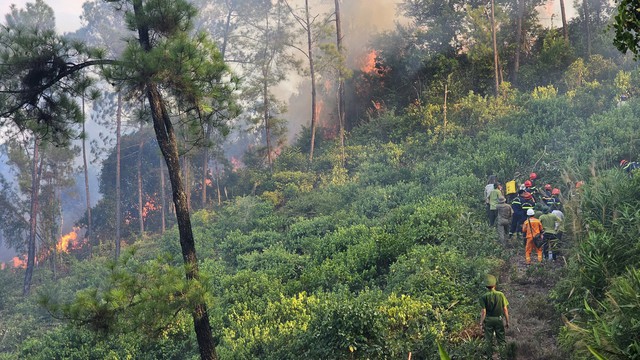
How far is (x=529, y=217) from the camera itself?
13.0 m

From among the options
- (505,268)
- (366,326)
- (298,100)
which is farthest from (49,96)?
(298,100)

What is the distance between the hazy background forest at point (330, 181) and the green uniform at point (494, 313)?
313 millimetres

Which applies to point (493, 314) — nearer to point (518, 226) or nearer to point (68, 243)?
point (518, 226)

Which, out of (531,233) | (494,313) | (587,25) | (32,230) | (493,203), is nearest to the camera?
(494,313)

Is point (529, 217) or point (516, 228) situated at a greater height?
point (529, 217)

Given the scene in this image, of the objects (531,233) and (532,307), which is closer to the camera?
(532,307)

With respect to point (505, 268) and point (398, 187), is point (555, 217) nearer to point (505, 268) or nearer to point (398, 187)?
point (505, 268)

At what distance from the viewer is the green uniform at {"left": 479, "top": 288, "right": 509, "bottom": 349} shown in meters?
8.91

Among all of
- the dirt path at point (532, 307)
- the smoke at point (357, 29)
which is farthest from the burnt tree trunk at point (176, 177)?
the smoke at point (357, 29)

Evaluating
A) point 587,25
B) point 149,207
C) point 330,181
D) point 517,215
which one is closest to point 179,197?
point 517,215

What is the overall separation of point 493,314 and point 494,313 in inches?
1.1

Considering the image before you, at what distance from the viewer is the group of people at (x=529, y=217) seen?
1273 cm

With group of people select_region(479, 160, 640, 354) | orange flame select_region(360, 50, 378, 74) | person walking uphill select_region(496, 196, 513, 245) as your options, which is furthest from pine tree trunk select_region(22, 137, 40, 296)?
person walking uphill select_region(496, 196, 513, 245)

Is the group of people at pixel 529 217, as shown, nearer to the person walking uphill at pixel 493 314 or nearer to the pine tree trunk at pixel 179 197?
the person walking uphill at pixel 493 314
